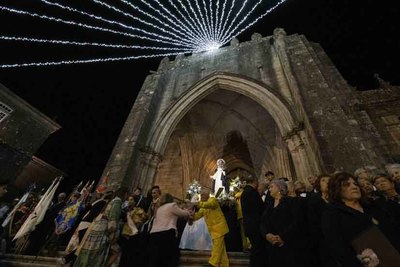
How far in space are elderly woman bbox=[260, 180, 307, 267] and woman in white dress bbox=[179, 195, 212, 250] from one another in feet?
7.66

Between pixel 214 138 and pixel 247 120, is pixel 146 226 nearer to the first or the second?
pixel 247 120

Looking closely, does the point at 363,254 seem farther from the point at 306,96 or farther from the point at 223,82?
the point at 223,82

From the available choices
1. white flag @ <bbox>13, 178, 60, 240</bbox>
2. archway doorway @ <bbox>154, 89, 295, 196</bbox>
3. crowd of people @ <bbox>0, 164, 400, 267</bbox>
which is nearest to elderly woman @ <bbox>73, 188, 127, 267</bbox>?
crowd of people @ <bbox>0, 164, 400, 267</bbox>

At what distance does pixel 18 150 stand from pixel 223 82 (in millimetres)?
10663

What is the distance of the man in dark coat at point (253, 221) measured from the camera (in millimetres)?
2285

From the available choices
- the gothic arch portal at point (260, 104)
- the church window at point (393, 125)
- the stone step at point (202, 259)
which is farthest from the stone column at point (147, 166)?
the church window at point (393, 125)

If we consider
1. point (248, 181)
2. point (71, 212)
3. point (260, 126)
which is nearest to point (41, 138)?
point (71, 212)

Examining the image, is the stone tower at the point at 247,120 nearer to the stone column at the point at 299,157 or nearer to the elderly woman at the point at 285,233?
the stone column at the point at 299,157

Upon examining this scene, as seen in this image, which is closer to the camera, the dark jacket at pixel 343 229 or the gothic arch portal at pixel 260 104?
the dark jacket at pixel 343 229

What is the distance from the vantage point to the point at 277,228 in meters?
2.02

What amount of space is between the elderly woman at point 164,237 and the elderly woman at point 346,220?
6.11ft

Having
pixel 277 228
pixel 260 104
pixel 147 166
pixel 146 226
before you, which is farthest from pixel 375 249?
pixel 260 104

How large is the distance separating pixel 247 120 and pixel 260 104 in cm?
297

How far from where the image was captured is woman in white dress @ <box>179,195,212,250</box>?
4.15 meters
